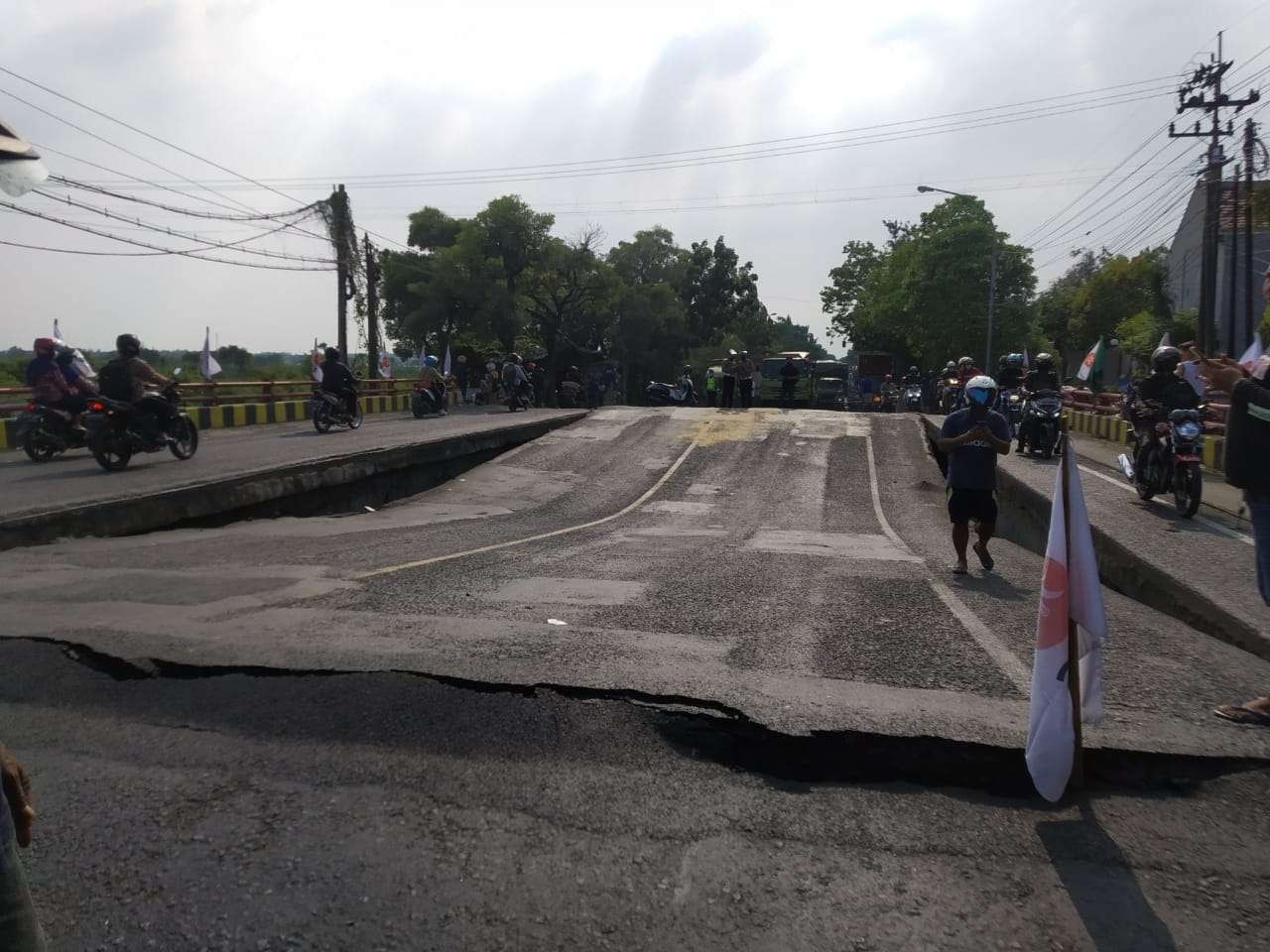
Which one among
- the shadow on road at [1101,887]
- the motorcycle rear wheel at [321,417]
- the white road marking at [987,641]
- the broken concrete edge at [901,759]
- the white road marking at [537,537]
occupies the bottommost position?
the shadow on road at [1101,887]

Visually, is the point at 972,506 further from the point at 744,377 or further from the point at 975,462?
the point at 744,377

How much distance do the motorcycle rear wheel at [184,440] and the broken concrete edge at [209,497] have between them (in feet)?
9.27

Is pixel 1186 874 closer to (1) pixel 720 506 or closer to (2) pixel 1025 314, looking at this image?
(1) pixel 720 506

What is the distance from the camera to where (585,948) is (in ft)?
8.91

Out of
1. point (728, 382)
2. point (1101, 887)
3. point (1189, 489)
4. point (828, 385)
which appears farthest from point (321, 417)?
point (828, 385)

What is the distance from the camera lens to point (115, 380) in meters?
13.7

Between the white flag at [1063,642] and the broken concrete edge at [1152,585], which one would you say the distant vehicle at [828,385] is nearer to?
the broken concrete edge at [1152,585]

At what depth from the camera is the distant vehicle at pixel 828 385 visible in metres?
38.7

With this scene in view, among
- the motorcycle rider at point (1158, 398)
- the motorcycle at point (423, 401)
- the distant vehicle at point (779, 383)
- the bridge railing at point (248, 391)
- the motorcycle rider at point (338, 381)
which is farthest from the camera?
the distant vehicle at point (779, 383)

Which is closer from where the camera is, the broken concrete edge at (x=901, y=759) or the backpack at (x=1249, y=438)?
the broken concrete edge at (x=901, y=759)

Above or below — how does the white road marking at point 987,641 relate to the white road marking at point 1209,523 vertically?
below

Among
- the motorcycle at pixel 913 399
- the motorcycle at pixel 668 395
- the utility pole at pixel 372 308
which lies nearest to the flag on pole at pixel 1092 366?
the motorcycle at pixel 913 399

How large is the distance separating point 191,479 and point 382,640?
7.66m

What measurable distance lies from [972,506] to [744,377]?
1832 cm
